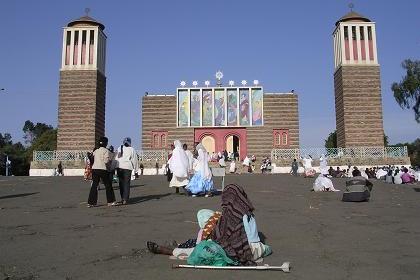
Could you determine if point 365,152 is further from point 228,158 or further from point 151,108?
point 151,108

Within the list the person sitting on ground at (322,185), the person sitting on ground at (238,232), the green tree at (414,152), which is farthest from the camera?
the green tree at (414,152)

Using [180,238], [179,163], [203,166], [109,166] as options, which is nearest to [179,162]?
[179,163]

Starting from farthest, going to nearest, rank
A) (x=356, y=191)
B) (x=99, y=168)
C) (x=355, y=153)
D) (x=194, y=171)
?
(x=355, y=153) < (x=194, y=171) < (x=356, y=191) < (x=99, y=168)

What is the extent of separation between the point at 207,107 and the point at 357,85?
13.0 m

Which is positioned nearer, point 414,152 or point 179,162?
point 179,162

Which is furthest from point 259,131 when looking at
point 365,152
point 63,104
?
point 63,104

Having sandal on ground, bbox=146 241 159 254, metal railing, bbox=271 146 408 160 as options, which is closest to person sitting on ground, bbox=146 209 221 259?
sandal on ground, bbox=146 241 159 254

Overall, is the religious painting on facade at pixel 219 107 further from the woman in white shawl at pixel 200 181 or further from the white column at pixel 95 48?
the woman in white shawl at pixel 200 181

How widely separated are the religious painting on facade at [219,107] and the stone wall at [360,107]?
1028 centimetres

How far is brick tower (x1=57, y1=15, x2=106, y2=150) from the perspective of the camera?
36.7 metres

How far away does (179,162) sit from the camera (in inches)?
500

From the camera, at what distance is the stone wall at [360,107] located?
3609cm

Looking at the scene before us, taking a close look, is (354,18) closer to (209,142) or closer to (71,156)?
(209,142)

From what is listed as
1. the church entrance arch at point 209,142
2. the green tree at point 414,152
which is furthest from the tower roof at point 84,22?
the green tree at point 414,152
